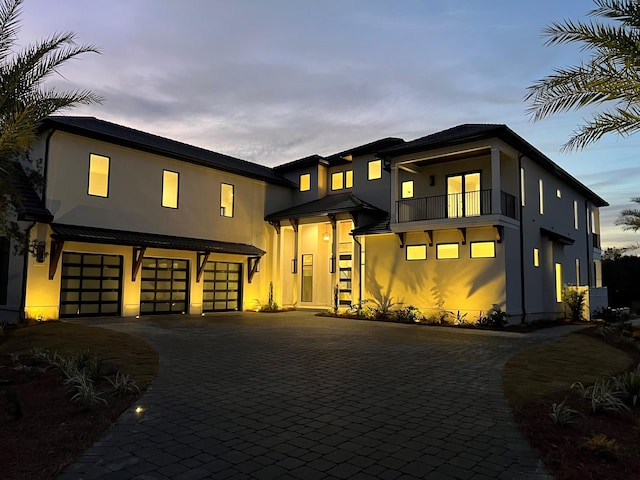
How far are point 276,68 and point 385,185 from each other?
7.43 metres

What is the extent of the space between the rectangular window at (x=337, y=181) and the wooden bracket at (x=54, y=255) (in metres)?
13.4

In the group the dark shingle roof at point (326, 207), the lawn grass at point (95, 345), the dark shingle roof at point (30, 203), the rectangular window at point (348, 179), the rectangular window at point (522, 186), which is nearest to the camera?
the lawn grass at point (95, 345)

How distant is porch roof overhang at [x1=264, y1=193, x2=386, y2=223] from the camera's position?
19875mm

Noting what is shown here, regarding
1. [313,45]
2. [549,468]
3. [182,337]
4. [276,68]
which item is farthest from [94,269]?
[549,468]

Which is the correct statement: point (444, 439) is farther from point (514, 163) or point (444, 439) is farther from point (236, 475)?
point (514, 163)

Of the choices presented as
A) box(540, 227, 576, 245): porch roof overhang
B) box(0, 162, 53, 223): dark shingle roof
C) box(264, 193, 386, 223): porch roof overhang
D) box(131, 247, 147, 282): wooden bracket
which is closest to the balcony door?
box(264, 193, 386, 223): porch roof overhang

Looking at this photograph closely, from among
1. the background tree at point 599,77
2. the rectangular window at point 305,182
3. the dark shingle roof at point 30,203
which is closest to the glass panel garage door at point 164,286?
the dark shingle roof at point 30,203

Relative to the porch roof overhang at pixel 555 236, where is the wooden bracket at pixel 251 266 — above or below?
below

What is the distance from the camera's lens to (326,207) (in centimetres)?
2102

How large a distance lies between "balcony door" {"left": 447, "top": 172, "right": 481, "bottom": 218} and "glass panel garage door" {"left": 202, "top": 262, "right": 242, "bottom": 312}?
34.0 feet

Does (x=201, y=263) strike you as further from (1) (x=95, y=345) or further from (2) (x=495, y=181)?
(2) (x=495, y=181)

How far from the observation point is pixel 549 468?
156 inches

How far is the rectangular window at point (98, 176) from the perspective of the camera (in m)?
16.3

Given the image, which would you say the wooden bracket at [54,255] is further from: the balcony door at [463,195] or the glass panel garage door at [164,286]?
the balcony door at [463,195]
